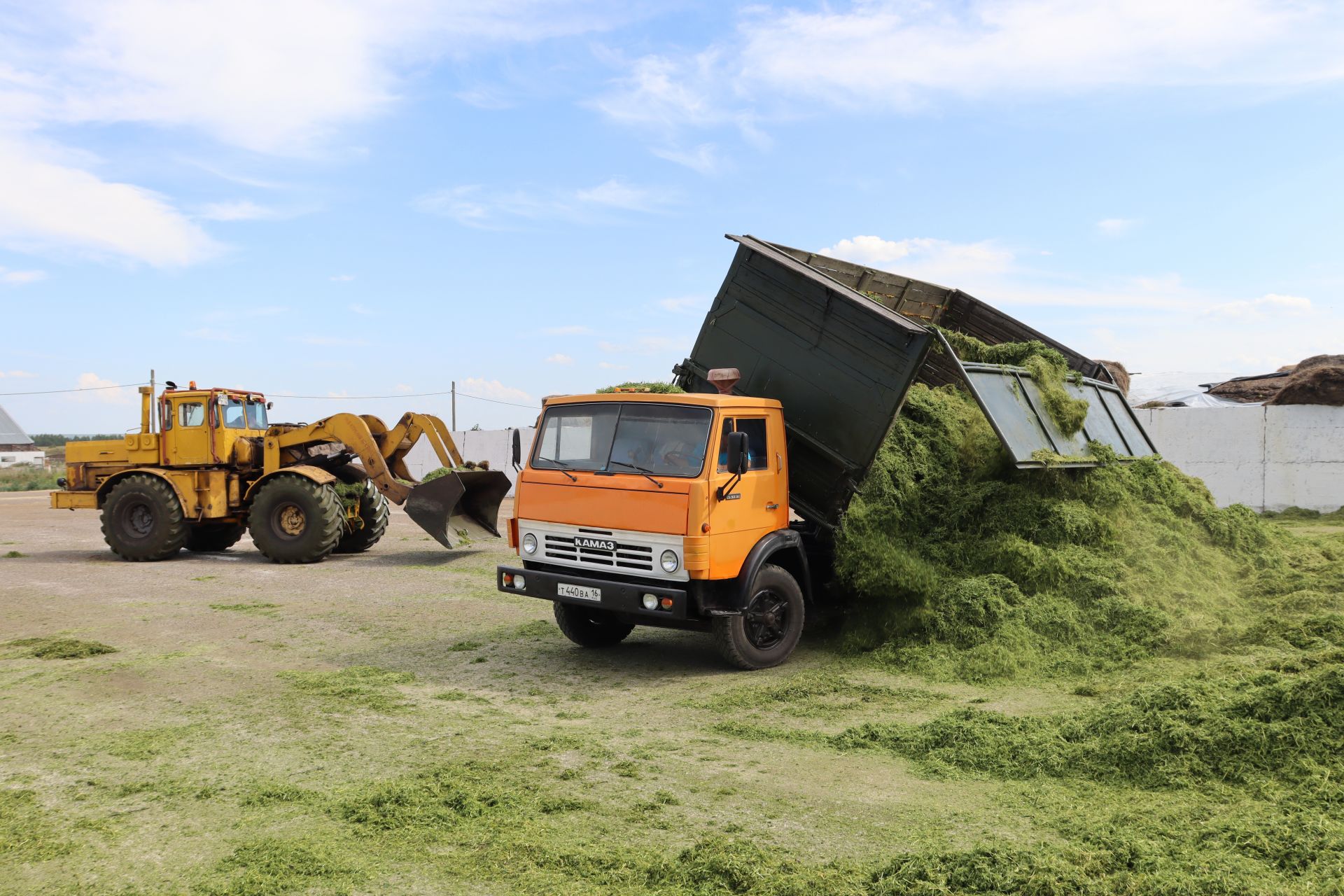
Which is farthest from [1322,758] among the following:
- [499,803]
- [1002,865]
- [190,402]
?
[190,402]

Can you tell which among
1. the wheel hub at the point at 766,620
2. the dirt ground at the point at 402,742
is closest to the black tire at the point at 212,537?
the dirt ground at the point at 402,742

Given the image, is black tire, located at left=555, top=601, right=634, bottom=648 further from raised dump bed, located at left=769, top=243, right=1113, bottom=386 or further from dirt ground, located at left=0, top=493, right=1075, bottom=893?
raised dump bed, located at left=769, top=243, right=1113, bottom=386

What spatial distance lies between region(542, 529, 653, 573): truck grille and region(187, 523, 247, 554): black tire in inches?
421

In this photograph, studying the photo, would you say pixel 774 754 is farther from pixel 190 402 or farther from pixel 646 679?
pixel 190 402

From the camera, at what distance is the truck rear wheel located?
16.0 m

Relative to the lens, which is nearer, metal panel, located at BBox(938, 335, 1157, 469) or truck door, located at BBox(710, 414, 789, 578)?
truck door, located at BBox(710, 414, 789, 578)

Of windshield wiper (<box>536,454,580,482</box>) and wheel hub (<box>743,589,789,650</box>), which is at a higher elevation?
windshield wiper (<box>536,454,580,482</box>)

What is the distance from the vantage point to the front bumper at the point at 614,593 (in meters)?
7.17

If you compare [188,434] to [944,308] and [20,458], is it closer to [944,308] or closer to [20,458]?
[944,308]

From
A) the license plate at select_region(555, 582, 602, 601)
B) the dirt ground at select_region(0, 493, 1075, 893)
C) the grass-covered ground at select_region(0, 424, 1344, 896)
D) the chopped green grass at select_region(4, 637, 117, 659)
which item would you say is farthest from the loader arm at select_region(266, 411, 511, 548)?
the license plate at select_region(555, 582, 602, 601)

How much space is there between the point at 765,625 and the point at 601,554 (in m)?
1.52

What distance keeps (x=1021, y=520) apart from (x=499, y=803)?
5.44m

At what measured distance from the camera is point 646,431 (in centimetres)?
759

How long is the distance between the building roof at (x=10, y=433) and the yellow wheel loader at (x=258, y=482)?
5430 centimetres
